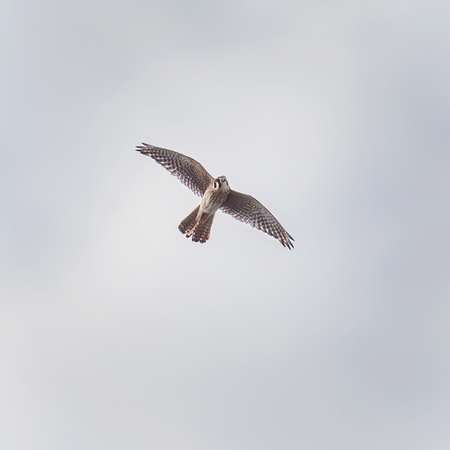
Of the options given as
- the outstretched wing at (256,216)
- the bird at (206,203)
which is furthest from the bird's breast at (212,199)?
the outstretched wing at (256,216)

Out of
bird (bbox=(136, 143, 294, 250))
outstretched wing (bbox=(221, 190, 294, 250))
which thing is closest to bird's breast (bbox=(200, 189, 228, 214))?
bird (bbox=(136, 143, 294, 250))

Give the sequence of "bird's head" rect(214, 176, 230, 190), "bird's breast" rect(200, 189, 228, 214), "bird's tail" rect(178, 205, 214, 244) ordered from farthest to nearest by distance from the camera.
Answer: "bird's tail" rect(178, 205, 214, 244) → "bird's breast" rect(200, 189, 228, 214) → "bird's head" rect(214, 176, 230, 190)

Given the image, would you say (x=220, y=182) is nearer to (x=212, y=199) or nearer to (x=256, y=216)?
(x=212, y=199)

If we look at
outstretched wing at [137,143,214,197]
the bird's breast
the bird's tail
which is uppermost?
outstretched wing at [137,143,214,197]

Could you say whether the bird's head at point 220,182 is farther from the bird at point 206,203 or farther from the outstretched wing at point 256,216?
the outstretched wing at point 256,216

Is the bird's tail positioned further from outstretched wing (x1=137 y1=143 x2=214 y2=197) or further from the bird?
outstretched wing (x1=137 y1=143 x2=214 y2=197)

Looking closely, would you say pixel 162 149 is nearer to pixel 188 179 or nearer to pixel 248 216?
pixel 188 179

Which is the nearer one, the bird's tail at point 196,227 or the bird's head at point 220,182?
the bird's head at point 220,182

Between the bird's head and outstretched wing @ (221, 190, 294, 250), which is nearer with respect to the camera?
the bird's head
